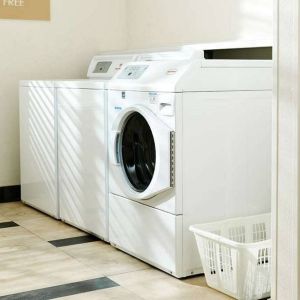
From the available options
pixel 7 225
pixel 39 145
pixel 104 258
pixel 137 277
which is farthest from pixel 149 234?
pixel 39 145

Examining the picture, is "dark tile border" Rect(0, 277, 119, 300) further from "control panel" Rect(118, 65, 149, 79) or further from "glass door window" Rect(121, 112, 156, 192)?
"control panel" Rect(118, 65, 149, 79)

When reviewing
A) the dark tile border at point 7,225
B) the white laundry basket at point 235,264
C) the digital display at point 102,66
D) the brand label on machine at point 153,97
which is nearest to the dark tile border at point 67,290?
the white laundry basket at point 235,264

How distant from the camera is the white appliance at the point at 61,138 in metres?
3.56

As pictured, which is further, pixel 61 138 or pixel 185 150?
pixel 61 138

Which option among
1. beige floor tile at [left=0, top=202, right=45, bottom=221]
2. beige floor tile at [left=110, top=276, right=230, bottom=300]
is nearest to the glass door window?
beige floor tile at [left=110, top=276, right=230, bottom=300]

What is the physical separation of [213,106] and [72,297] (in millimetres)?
1043

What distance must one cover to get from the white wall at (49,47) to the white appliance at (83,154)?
2.79ft

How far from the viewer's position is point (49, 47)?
4762mm

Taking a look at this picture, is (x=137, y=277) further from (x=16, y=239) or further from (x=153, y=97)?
(x=16, y=239)

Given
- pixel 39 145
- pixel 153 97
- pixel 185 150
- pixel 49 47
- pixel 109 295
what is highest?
pixel 49 47

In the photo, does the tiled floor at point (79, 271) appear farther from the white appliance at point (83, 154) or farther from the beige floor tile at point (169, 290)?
the white appliance at point (83, 154)

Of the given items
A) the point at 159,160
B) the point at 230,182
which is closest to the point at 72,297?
the point at 159,160

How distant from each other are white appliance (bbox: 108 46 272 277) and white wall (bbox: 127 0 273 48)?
0.61 m

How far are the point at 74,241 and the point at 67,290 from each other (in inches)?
32.8
